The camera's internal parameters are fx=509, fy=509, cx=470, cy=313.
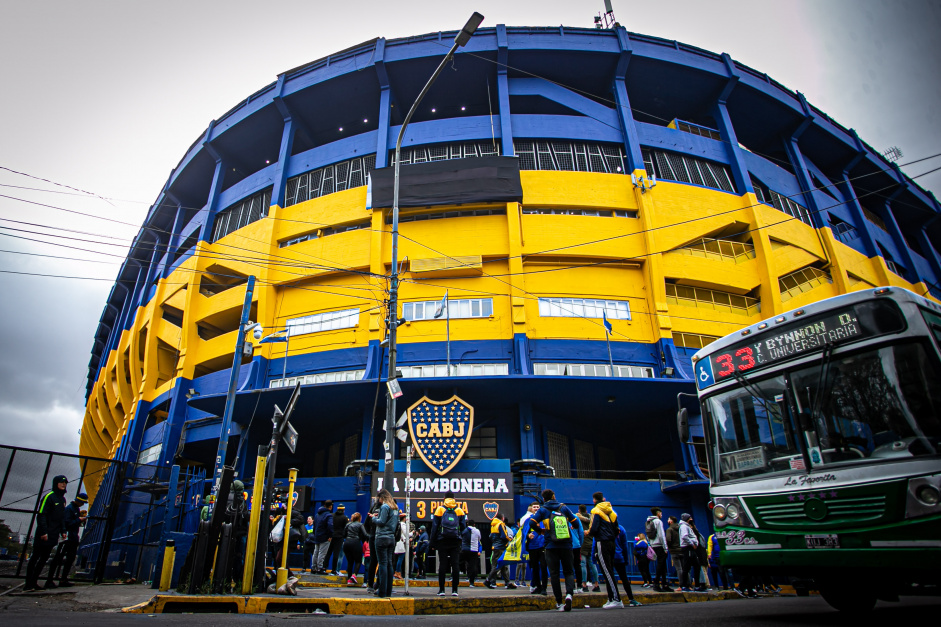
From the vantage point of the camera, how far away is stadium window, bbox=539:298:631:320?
20.6 m

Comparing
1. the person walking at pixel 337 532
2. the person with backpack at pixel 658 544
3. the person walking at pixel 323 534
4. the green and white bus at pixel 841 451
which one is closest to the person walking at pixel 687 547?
the person with backpack at pixel 658 544

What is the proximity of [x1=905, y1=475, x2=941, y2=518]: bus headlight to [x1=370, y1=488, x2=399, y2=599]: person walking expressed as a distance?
589cm

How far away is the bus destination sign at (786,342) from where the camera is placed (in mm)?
5188

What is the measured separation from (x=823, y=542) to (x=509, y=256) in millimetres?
17009

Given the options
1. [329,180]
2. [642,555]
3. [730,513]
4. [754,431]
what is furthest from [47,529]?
[329,180]

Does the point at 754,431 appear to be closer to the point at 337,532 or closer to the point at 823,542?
the point at 823,542

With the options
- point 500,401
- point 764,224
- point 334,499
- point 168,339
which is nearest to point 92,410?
point 168,339

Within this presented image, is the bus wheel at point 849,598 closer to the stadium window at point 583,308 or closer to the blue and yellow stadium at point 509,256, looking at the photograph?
the blue and yellow stadium at point 509,256

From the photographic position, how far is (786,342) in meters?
5.64

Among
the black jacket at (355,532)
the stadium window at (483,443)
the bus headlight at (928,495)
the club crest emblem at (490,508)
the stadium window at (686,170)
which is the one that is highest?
the stadium window at (686,170)

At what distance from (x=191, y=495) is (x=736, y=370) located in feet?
45.8

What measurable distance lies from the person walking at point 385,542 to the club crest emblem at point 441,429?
9.37 metres

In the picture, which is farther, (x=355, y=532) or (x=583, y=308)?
(x=583, y=308)

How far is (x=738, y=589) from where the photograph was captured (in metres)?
10.5
